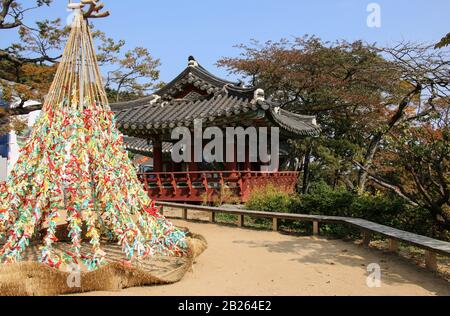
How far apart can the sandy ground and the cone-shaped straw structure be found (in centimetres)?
84

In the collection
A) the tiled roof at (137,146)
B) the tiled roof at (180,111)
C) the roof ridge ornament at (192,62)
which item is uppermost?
the roof ridge ornament at (192,62)

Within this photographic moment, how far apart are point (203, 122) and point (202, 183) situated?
2136 millimetres

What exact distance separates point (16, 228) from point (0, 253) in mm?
356

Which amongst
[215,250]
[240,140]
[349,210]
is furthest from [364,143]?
[215,250]

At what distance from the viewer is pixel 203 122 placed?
12812mm

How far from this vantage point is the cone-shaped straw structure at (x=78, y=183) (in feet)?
17.2

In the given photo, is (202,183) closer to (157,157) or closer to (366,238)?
(157,157)

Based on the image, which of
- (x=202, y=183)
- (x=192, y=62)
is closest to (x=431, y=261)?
(x=202, y=183)

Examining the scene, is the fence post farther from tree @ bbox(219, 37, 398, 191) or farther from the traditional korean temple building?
tree @ bbox(219, 37, 398, 191)

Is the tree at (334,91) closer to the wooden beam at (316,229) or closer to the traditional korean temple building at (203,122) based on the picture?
the traditional korean temple building at (203,122)

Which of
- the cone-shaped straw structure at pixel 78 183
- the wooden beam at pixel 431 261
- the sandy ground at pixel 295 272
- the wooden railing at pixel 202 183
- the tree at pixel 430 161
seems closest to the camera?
the sandy ground at pixel 295 272

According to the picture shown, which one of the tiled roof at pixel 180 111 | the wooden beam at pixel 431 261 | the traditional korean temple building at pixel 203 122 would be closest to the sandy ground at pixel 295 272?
the wooden beam at pixel 431 261

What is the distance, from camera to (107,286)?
14.6 ft

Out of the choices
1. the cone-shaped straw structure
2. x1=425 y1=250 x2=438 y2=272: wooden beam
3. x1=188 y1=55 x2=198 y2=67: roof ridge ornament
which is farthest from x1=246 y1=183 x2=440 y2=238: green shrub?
x1=188 y1=55 x2=198 y2=67: roof ridge ornament
